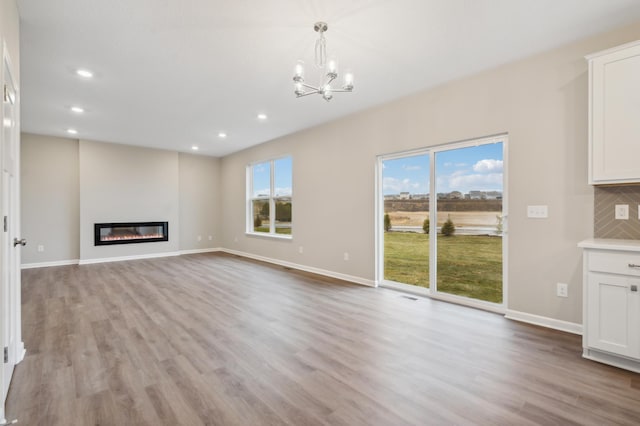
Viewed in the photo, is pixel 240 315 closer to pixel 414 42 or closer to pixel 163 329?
pixel 163 329

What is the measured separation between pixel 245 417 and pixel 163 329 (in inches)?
67.0

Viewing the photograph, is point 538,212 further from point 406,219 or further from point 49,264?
point 49,264

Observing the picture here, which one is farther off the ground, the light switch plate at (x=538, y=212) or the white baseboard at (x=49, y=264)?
the light switch plate at (x=538, y=212)

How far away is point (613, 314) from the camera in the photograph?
227 centimetres

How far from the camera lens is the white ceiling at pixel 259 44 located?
2396mm

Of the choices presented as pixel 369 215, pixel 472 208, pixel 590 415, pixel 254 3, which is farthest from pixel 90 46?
pixel 590 415

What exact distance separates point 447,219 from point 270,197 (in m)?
4.17

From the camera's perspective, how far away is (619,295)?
2.25 m

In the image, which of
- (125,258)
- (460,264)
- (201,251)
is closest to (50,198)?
(125,258)

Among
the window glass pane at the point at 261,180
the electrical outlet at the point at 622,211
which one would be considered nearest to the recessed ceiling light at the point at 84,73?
the window glass pane at the point at 261,180

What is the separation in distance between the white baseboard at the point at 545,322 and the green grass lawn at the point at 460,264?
0.32 m

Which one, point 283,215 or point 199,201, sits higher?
point 199,201

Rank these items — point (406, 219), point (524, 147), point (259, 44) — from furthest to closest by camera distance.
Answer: point (406, 219) → point (524, 147) → point (259, 44)

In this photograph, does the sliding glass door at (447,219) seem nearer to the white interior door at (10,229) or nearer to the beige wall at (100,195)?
the white interior door at (10,229)
